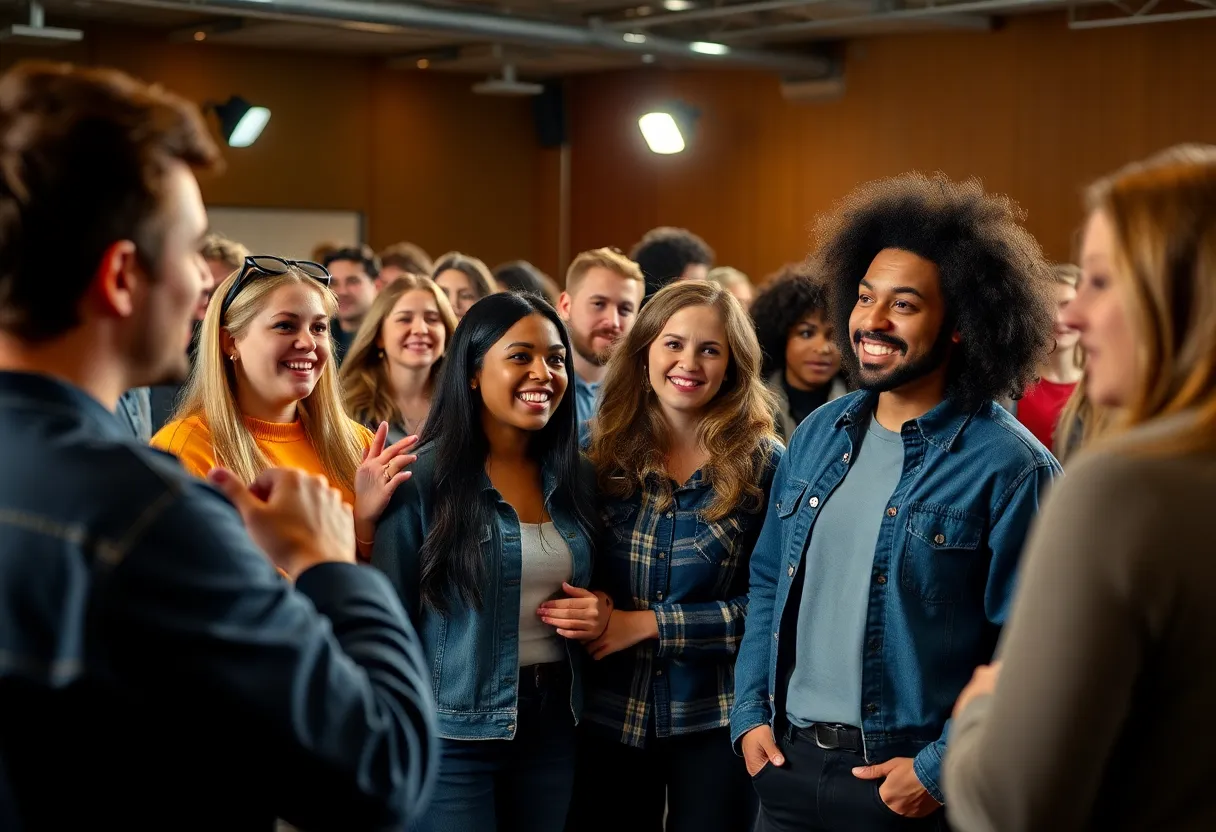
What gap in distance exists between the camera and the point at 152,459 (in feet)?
3.67

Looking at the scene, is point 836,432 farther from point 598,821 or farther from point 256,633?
point 256,633

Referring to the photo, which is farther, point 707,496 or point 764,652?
point 707,496

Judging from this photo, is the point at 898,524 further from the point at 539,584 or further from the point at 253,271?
the point at 253,271

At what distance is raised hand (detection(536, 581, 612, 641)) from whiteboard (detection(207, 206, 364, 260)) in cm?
956

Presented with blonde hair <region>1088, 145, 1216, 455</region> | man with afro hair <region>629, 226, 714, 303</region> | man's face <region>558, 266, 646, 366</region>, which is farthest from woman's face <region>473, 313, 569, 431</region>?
man with afro hair <region>629, 226, 714, 303</region>

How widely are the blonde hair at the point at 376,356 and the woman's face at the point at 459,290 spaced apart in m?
1.15

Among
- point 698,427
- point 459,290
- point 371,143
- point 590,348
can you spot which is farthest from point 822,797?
point 371,143

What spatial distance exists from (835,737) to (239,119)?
9.80 metres

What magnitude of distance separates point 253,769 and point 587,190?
1264 centimetres

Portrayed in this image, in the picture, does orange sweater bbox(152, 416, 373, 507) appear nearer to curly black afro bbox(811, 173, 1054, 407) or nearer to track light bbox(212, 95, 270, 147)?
curly black afro bbox(811, 173, 1054, 407)

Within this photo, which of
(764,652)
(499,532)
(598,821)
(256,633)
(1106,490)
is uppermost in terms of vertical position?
A: (1106,490)

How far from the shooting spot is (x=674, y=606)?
284 cm

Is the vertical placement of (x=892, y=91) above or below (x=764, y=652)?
above

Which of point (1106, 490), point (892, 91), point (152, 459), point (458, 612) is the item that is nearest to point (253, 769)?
point (152, 459)
